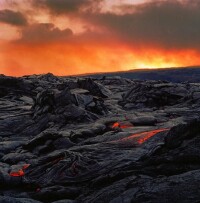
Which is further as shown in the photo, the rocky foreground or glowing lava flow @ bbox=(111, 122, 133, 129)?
glowing lava flow @ bbox=(111, 122, 133, 129)

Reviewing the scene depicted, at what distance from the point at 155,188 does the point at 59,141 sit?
755 inches

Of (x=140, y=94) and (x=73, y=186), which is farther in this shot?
(x=140, y=94)

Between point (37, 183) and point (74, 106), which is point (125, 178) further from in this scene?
point (74, 106)

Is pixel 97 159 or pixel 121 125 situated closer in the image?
pixel 97 159

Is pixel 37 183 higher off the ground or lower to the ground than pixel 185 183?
lower

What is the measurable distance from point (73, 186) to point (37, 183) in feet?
12.1

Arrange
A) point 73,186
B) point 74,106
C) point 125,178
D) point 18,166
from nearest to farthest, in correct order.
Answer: point 125,178, point 73,186, point 18,166, point 74,106

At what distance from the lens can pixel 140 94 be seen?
7275 centimetres

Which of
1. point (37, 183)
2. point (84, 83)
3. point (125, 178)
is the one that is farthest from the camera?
point (84, 83)

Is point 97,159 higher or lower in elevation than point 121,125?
lower

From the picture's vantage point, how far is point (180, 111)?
180ft

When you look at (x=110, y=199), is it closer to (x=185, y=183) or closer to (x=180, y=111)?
(x=185, y=183)

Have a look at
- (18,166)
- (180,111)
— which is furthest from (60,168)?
(180,111)

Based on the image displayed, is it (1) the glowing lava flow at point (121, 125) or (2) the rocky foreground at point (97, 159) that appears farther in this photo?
(1) the glowing lava flow at point (121, 125)
